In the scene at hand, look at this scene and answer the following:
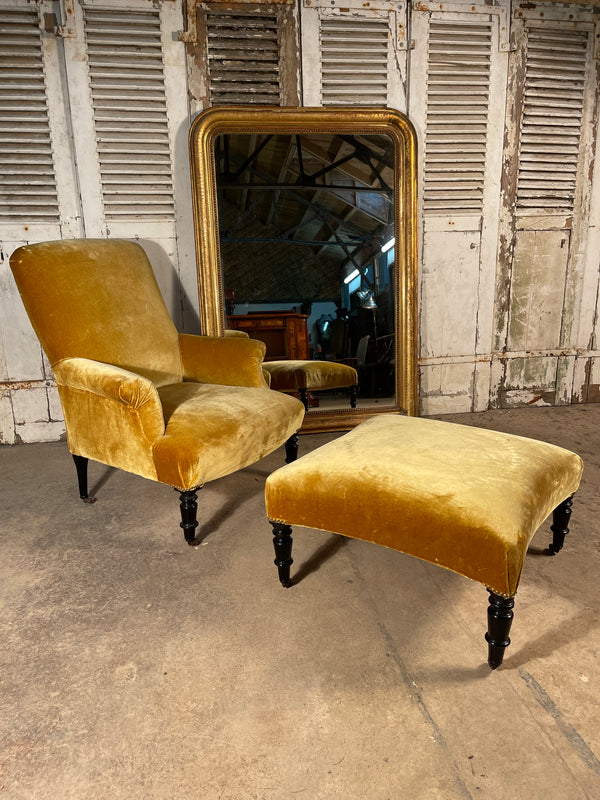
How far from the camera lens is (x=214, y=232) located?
2723 mm

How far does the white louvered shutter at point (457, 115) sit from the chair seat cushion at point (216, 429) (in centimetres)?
176

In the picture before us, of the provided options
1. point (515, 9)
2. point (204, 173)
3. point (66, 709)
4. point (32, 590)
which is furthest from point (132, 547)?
point (515, 9)

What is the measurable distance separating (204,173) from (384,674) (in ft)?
8.03

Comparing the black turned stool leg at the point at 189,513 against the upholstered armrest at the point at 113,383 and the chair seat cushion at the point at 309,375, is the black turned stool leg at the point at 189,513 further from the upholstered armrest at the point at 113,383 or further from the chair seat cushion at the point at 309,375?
the chair seat cushion at the point at 309,375

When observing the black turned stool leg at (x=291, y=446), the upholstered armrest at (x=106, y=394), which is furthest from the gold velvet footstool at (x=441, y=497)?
the black turned stool leg at (x=291, y=446)

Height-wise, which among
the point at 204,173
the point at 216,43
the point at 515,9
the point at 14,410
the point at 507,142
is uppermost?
the point at 515,9

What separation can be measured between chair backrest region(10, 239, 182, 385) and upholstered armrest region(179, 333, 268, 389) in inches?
2.4

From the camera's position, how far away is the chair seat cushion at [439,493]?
108cm

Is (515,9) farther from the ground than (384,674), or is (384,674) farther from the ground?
(515,9)

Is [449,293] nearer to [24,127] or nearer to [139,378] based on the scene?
[139,378]

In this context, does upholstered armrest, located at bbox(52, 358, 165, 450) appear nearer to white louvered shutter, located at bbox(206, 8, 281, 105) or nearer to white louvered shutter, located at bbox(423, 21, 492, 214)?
white louvered shutter, located at bbox(206, 8, 281, 105)

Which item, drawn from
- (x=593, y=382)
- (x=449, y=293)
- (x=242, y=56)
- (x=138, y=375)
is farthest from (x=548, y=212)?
(x=138, y=375)

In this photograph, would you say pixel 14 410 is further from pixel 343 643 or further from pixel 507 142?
pixel 507 142

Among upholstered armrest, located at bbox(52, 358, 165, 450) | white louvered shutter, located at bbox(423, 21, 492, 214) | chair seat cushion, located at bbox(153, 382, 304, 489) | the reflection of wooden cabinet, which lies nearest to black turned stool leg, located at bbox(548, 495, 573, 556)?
chair seat cushion, located at bbox(153, 382, 304, 489)
